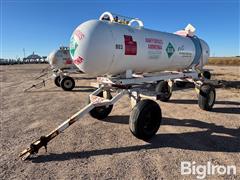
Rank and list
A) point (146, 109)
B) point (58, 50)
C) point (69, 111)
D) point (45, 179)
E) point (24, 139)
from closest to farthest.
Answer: point (45, 179) → point (146, 109) → point (24, 139) → point (69, 111) → point (58, 50)

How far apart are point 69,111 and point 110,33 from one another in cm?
370

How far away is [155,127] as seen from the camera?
5199 millimetres

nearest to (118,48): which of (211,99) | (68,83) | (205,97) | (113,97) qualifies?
(113,97)

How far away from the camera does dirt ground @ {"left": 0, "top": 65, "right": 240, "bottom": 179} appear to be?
3830 mm

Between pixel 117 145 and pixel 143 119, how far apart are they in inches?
31.1

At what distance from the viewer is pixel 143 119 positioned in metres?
4.89

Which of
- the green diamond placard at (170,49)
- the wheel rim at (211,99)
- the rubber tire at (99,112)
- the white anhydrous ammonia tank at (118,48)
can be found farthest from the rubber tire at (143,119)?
the wheel rim at (211,99)

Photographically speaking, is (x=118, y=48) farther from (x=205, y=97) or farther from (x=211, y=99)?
(x=211, y=99)

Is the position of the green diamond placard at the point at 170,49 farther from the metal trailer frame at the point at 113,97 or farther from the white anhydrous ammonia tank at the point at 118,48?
the metal trailer frame at the point at 113,97

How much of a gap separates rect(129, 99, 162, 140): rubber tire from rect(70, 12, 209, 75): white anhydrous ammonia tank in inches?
44.1

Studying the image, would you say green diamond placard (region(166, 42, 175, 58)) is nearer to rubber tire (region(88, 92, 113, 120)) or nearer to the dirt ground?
the dirt ground

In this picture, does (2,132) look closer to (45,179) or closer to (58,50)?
(45,179)

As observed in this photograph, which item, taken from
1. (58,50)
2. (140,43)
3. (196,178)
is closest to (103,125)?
(140,43)

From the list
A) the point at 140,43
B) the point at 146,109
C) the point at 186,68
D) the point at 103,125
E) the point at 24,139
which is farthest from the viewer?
the point at 186,68
